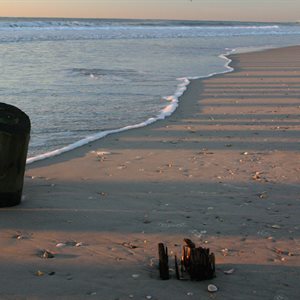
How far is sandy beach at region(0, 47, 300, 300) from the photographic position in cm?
347

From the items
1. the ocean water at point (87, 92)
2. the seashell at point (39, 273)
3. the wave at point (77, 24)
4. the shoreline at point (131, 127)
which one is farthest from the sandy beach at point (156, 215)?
the wave at point (77, 24)

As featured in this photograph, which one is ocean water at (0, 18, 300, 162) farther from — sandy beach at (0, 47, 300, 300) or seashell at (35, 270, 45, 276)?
seashell at (35, 270, 45, 276)

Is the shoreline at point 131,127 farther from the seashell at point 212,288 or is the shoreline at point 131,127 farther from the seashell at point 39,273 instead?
the seashell at point 212,288

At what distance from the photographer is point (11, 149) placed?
469 cm

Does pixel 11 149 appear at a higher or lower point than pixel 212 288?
higher

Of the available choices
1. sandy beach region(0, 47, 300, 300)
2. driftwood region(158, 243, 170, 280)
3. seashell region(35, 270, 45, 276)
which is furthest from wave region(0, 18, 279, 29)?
driftwood region(158, 243, 170, 280)

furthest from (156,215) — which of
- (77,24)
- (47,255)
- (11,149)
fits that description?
(77,24)

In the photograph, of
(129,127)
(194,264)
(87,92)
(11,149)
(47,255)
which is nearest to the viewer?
(194,264)

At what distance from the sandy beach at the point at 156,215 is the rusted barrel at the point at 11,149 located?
0.63 feet

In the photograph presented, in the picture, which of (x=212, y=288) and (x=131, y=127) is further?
(x=131, y=127)

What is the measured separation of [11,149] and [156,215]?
56.0 inches

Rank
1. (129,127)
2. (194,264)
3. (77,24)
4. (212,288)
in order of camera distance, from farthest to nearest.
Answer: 1. (77,24)
2. (129,127)
3. (194,264)
4. (212,288)

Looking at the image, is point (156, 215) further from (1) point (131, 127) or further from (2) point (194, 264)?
(1) point (131, 127)

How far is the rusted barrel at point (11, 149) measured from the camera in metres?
4.65
